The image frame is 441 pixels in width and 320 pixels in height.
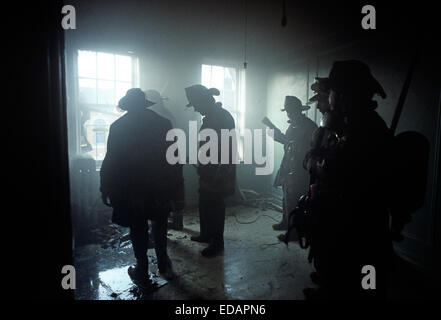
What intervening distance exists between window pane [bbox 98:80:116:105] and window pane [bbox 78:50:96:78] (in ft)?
0.74

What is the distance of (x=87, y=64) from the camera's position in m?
5.39

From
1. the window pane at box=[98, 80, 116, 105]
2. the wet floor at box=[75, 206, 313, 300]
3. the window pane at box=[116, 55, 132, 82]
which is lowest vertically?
the wet floor at box=[75, 206, 313, 300]

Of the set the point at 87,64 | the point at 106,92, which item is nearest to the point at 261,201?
the point at 106,92

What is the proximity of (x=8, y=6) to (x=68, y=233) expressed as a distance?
4.22 ft

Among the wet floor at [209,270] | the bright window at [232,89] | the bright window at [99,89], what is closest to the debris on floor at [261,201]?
the bright window at [232,89]

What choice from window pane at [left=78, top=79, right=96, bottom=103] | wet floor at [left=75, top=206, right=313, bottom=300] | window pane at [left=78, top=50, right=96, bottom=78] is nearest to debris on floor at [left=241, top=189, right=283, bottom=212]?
wet floor at [left=75, top=206, right=313, bottom=300]

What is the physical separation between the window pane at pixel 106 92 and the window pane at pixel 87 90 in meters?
0.11

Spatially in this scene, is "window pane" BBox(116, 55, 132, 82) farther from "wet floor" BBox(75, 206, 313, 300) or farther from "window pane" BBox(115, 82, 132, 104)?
"wet floor" BBox(75, 206, 313, 300)

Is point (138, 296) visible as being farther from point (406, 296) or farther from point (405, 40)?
point (405, 40)

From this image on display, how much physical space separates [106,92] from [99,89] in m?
0.14

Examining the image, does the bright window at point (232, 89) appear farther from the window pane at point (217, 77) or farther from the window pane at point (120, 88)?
the window pane at point (120, 88)

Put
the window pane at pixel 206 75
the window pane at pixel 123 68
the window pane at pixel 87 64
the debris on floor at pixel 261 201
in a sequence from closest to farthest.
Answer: the window pane at pixel 87 64 < the window pane at pixel 123 68 < the debris on floor at pixel 261 201 < the window pane at pixel 206 75

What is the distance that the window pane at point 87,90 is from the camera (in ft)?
17.7

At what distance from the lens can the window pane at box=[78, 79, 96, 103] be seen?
538cm
